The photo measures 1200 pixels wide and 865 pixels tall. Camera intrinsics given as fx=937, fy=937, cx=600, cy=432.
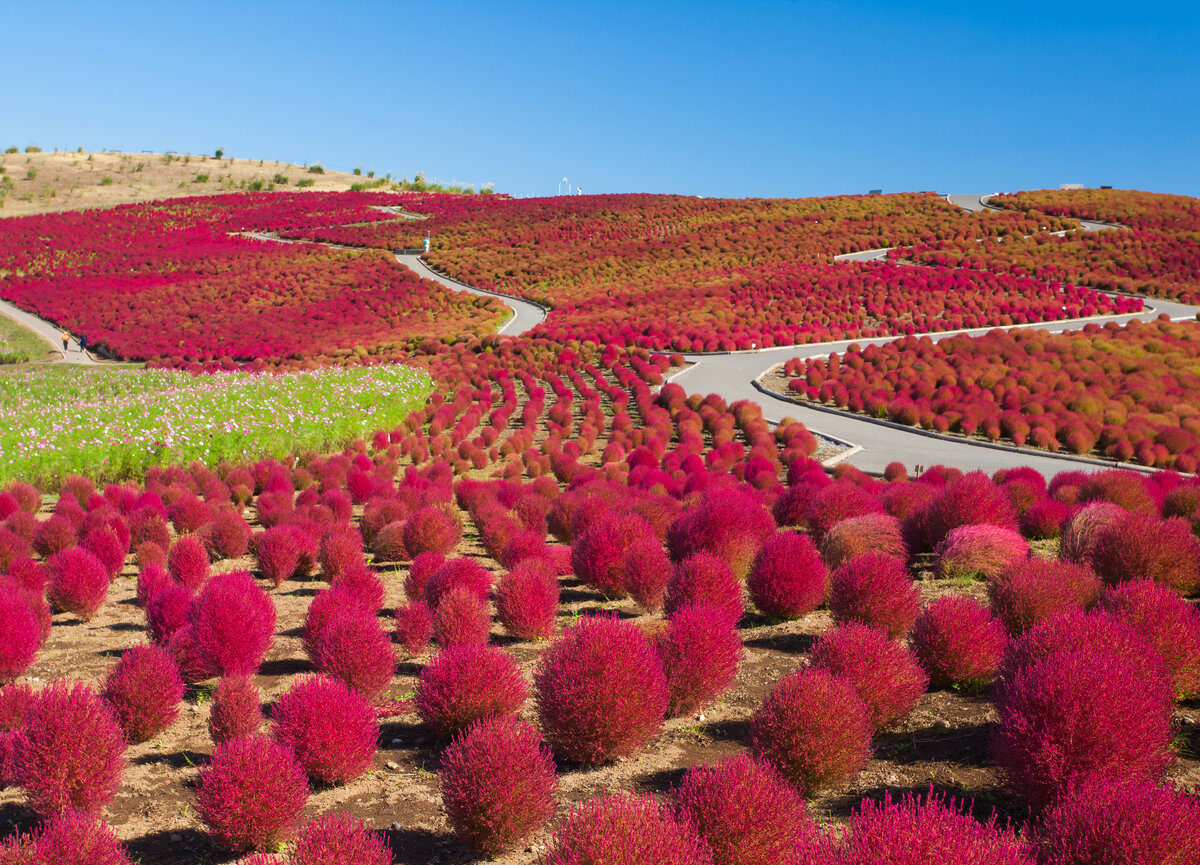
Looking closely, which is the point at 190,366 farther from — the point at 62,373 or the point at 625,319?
the point at 625,319

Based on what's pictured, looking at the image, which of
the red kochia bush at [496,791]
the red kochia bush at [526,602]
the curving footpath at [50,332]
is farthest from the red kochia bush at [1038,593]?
the curving footpath at [50,332]

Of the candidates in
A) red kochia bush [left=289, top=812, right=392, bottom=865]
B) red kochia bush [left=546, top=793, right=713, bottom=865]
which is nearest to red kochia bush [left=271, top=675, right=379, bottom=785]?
red kochia bush [left=289, top=812, right=392, bottom=865]

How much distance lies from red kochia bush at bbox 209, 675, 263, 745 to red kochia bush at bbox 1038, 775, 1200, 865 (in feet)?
13.6

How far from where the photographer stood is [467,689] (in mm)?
5582

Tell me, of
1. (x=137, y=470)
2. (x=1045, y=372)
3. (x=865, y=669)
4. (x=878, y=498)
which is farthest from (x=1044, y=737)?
(x=1045, y=372)

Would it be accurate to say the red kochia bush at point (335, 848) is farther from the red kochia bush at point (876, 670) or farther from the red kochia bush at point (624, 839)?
the red kochia bush at point (876, 670)

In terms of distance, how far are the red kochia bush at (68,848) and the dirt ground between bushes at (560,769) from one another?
0.67 meters

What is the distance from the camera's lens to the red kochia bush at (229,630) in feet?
21.5

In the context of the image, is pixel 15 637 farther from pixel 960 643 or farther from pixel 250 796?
pixel 960 643

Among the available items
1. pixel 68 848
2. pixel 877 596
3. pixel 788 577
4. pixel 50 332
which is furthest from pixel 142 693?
pixel 50 332

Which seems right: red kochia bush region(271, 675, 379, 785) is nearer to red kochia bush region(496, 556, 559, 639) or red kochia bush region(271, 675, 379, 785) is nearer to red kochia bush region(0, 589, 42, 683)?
red kochia bush region(496, 556, 559, 639)

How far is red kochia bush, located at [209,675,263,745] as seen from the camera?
536cm

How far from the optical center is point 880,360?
26.5 meters

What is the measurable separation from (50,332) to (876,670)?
46118mm
